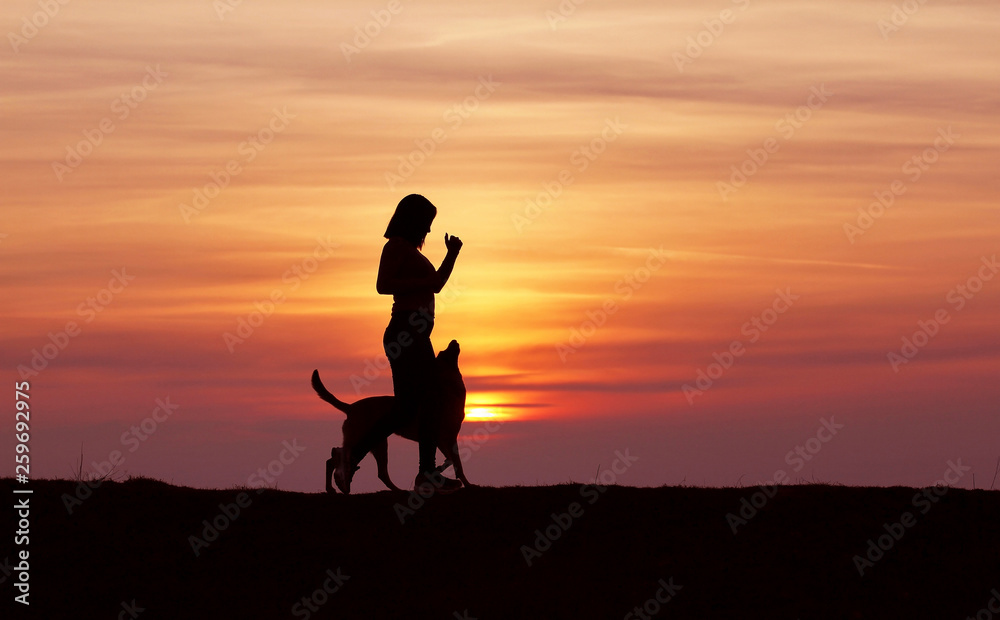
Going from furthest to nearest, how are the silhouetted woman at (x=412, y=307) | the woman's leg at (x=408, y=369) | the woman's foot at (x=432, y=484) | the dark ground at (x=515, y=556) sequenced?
1. the woman's foot at (x=432, y=484)
2. the woman's leg at (x=408, y=369)
3. the silhouetted woman at (x=412, y=307)
4. the dark ground at (x=515, y=556)

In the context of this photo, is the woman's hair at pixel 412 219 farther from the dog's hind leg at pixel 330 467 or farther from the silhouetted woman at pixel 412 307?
the dog's hind leg at pixel 330 467

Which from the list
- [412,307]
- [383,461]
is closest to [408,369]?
[412,307]

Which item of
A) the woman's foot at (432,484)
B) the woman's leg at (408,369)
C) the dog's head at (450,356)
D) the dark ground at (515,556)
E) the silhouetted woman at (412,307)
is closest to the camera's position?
the dark ground at (515,556)

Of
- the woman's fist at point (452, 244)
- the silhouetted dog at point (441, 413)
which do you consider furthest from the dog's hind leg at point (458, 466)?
the woman's fist at point (452, 244)

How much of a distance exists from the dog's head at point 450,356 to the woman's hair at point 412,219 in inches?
54.7

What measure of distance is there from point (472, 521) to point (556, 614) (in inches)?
63.5

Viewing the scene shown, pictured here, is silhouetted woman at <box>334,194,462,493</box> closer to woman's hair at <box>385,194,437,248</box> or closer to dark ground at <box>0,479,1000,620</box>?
woman's hair at <box>385,194,437,248</box>

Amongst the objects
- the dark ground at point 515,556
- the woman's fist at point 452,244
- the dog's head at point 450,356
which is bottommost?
the dark ground at point 515,556

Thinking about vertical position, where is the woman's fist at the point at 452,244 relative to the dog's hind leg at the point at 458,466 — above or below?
above

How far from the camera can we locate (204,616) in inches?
393

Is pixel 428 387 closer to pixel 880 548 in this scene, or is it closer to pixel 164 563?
pixel 164 563

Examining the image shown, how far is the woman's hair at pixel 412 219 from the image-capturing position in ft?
36.6

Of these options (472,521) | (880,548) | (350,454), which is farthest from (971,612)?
(350,454)

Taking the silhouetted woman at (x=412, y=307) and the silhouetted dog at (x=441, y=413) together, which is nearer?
the silhouetted woman at (x=412, y=307)
